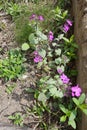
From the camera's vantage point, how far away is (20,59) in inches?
Answer: 109

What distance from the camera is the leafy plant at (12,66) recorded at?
264 centimetres

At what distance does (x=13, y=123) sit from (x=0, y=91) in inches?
12.2

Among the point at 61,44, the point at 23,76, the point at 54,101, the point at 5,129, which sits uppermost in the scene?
the point at 61,44

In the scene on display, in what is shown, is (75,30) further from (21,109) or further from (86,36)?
(21,109)

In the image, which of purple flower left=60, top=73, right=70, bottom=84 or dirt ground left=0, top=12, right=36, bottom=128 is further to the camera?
dirt ground left=0, top=12, right=36, bottom=128

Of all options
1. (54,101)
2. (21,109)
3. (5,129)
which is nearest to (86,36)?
(54,101)

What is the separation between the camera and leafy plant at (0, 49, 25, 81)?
2.64m

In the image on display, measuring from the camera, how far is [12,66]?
105 inches

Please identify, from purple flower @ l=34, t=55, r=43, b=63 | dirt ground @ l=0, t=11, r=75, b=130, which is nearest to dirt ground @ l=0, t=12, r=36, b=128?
dirt ground @ l=0, t=11, r=75, b=130

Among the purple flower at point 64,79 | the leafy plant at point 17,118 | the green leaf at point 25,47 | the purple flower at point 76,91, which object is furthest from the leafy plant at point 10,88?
the purple flower at point 76,91

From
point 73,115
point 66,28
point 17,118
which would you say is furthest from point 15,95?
point 66,28

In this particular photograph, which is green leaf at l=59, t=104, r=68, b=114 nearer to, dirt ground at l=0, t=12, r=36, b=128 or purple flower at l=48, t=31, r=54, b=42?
dirt ground at l=0, t=12, r=36, b=128

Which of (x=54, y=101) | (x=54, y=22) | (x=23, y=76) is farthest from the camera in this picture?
(x=54, y=22)

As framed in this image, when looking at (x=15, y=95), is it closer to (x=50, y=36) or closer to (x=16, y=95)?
(x=16, y=95)
